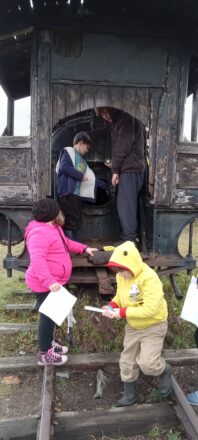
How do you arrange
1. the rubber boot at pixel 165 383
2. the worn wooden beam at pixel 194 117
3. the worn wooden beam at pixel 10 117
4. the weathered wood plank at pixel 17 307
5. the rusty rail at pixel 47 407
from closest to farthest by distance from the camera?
the rusty rail at pixel 47 407, the rubber boot at pixel 165 383, the weathered wood plank at pixel 17 307, the worn wooden beam at pixel 194 117, the worn wooden beam at pixel 10 117

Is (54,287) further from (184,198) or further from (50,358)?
(184,198)

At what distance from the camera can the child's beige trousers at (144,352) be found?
2951mm

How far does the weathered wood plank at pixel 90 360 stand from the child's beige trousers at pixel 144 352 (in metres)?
0.62

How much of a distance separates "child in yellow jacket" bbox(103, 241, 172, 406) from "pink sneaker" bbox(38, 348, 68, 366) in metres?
0.76

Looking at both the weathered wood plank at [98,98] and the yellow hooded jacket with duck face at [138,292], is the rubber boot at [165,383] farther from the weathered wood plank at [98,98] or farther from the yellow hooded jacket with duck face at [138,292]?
the weathered wood plank at [98,98]

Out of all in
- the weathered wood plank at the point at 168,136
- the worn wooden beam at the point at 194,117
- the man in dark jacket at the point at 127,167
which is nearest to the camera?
the weathered wood plank at the point at 168,136

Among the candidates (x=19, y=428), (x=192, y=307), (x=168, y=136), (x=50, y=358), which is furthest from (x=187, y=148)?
(x=19, y=428)

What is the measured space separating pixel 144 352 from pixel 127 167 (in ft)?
7.92

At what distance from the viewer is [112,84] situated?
4426mm

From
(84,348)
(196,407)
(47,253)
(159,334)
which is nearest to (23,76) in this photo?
(47,253)

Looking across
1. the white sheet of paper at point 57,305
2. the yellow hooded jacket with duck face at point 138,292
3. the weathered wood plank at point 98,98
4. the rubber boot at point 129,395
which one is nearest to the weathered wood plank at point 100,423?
the rubber boot at point 129,395

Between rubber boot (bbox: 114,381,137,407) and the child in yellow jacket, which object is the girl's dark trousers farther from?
rubber boot (bbox: 114,381,137,407)

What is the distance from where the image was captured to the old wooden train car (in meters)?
4.30

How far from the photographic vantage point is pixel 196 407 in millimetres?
3102
